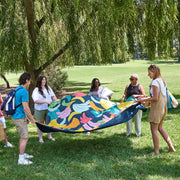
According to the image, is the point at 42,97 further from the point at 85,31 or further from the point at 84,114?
the point at 85,31

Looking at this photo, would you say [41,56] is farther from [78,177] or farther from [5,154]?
[78,177]

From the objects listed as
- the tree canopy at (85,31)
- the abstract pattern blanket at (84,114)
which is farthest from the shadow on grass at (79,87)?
the abstract pattern blanket at (84,114)

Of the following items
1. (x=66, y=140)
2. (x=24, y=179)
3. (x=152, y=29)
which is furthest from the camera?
(x=152, y=29)

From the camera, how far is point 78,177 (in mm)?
4621

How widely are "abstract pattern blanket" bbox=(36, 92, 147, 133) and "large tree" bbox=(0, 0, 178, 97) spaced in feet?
7.31

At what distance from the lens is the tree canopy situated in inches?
293

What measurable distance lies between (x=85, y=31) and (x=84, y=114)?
3.14 metres

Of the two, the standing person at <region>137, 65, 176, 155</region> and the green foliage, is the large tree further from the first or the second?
the green foliage

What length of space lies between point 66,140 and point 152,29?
400 cm

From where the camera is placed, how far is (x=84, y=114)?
6.07 m

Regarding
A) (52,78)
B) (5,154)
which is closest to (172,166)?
(5,154)

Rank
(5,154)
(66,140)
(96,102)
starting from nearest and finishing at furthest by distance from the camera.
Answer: (5,154) < (96,102) < (66,140)

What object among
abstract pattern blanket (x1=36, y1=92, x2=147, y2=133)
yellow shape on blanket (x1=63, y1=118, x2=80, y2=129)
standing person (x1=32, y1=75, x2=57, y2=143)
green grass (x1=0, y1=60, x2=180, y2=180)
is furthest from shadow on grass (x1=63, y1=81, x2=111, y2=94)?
yellow shape on blanket (x1=63, y1=118, x2=80, y2=129)

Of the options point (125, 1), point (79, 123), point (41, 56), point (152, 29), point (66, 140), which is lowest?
point (66, 140)
